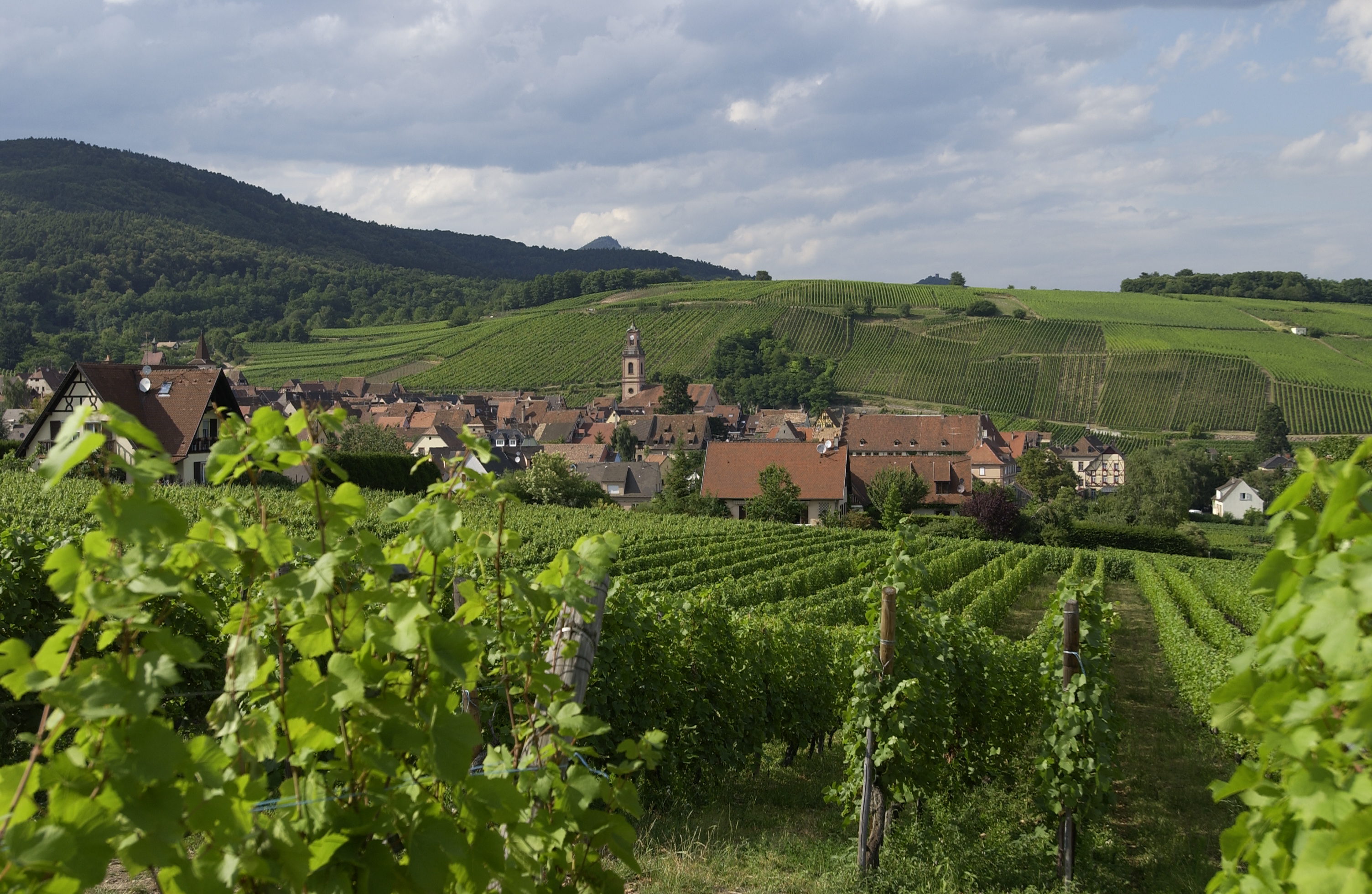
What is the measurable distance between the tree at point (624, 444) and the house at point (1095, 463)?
38.1 metres

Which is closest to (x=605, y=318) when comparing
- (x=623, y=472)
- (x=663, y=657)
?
(x=623, y=472)

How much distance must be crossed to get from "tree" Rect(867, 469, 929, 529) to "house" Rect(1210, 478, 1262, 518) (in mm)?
34689

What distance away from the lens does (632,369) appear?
11269 cm

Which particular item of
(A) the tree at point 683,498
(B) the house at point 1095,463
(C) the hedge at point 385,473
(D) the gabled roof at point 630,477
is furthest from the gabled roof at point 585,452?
(B) the house at point 1095,463

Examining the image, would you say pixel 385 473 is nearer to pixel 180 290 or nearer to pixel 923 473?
pixel 923 473

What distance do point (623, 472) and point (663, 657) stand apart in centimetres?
5844

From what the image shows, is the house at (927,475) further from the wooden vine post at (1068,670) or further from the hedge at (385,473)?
the wooden vine post at (1068,670)

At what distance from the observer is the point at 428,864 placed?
171 centimetres

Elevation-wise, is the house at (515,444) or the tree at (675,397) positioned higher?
the tree at (675,397)

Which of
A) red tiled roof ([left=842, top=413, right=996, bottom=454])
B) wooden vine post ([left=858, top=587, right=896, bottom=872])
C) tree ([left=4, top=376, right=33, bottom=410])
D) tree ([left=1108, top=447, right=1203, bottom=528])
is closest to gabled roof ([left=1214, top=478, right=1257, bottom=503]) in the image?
tree ([left=1108, top=447, right=1203, bottom=528])

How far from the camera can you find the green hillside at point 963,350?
9369 centimetres

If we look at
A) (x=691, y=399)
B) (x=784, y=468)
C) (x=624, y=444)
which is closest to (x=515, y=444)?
(x=624, y=444)

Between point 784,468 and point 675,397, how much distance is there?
4772 centimetres

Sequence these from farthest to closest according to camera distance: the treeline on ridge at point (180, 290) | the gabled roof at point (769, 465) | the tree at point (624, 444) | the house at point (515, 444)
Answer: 1. the treeline on ridge at point (180, 290)
2. the tree at point (624, 444)
3. the house at point (515, 444)
4. the gabled roof at point (769, 465)
